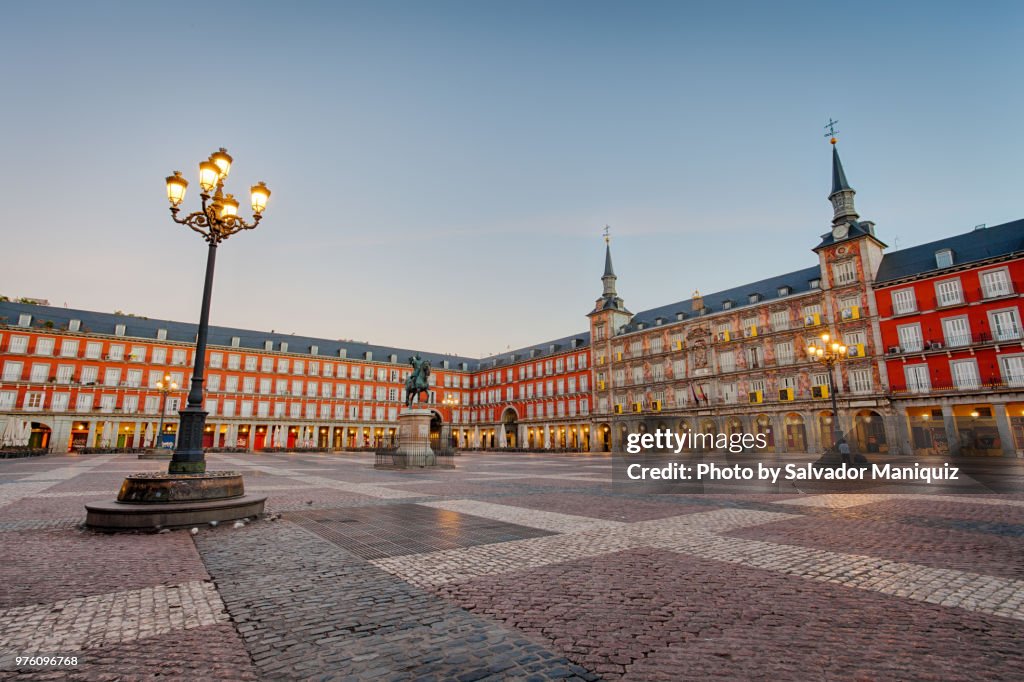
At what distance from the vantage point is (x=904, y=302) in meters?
32.1

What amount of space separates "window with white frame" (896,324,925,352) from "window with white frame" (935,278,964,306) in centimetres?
207

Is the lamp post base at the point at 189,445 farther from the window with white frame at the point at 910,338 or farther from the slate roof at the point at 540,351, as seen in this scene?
the slate roof at the point at 540,351

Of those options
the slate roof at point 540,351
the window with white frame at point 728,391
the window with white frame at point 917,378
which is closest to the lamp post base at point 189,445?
the window with white frame at point 917,378

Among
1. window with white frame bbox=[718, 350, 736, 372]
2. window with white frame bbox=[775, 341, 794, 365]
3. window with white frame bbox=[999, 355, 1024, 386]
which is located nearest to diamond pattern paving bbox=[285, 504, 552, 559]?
window with white frame bbox=[999, 355, 1024, 386]

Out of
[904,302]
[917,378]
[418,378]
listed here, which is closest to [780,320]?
[904,302]

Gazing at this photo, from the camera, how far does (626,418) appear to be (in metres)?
48.9

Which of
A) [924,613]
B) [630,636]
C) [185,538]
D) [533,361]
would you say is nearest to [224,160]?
[185,538]

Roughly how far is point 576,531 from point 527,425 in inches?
2211

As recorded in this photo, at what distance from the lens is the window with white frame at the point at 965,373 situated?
93.6ft

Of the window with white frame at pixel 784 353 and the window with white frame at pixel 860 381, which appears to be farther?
the window with white frame at pixel 784 353

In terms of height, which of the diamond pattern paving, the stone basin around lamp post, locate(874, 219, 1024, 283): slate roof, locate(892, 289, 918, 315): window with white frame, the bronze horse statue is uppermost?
locate(874, 219, 1024, 283): slate roof

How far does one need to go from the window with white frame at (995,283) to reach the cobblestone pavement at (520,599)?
29800 millimetres

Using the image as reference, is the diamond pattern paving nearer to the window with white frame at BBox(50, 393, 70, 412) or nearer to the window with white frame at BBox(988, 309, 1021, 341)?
the window with white frame at BBox(988, 309, 1021, 341)

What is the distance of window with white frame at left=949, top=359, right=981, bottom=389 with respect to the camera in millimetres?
28538
